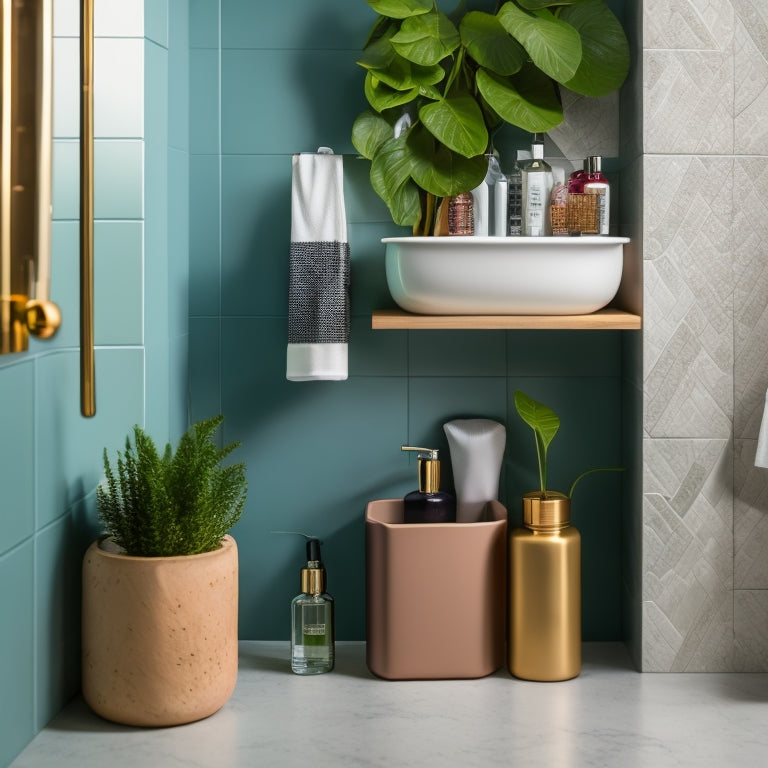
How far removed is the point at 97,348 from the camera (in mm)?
1481

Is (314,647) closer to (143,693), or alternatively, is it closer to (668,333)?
(143,693)

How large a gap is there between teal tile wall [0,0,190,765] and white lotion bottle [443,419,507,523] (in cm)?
48

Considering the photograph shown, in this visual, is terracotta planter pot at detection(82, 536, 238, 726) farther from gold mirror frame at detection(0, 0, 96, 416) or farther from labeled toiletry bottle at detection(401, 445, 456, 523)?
gold mirror frame at detection(0, 0, 96, 416)

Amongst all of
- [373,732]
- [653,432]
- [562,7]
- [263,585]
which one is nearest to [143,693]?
[373,732]

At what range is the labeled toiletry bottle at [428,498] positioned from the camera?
1582mm

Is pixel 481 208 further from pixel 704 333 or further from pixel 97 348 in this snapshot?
pixel 97 348

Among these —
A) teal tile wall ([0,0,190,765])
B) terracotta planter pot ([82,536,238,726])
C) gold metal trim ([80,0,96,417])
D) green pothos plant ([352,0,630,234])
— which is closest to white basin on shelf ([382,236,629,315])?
green pothos plant ([352,0,630,234])

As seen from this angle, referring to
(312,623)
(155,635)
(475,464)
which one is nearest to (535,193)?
(475,464)

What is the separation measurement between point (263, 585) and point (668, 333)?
809 millimetres

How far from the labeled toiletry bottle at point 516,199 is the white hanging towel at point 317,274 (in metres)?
0.27

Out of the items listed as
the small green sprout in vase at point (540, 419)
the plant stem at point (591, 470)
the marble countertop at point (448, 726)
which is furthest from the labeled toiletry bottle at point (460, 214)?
the marble countertop at point (448, 726)

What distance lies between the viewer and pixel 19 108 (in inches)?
31.7

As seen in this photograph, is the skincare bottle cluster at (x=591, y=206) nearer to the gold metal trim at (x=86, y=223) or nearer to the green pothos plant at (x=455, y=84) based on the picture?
the green pothos plant at (x=455, y=84)

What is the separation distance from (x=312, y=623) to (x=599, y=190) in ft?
2.70
